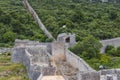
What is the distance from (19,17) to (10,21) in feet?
8.01

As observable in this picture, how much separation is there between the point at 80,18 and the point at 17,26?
985 centimetres

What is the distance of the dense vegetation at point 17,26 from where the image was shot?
6003cm

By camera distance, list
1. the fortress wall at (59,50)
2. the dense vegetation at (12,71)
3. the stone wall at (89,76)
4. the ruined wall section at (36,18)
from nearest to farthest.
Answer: the stone wall at (89,76)
the dense vegetation at (12,71)
the fortress wall at (59,50)
the ruined wall section at (36,18)

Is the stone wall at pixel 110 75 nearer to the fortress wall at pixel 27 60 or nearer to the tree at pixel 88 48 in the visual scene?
the fortress wall at pixel 27 60

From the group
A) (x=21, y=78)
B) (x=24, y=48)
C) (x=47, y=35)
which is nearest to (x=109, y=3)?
(x=47, y=35)

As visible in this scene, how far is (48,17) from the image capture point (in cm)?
7106

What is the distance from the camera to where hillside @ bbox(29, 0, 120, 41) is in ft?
207

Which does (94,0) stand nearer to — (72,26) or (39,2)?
(39,2)

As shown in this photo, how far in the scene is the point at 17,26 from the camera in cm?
6619

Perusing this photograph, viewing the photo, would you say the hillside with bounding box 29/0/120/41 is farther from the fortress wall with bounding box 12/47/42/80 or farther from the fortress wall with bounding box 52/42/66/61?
the fortress wall with bounding box 12/47/42/80

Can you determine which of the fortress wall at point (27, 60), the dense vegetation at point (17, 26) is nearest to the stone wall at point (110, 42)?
the dense vegetation at point (17, 26)

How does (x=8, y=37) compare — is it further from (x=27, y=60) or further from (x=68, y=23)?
(x=27, y=60)

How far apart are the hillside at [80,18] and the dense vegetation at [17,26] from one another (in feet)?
6.47

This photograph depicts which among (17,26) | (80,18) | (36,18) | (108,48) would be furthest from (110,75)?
(36,18)
